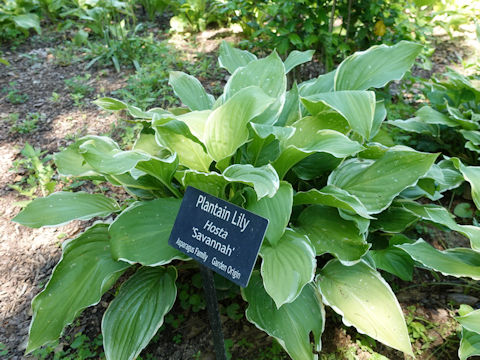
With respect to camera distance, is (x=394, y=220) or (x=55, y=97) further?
(x=55, y=97)

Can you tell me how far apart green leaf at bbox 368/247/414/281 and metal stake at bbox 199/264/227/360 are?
73 cm

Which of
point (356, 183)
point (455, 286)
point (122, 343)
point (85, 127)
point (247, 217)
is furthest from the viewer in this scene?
point (85, 127)

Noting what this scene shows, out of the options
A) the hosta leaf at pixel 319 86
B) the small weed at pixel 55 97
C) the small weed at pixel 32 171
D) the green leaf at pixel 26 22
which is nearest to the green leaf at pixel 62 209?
the small weed at pixel 32 171

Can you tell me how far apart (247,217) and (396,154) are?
895mm

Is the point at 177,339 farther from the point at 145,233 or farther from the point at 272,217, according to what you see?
the point at 272,217

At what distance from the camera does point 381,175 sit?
1.73 m

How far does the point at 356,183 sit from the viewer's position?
1.76 m

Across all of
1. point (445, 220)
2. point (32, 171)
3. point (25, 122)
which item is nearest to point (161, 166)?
point (445, 220)

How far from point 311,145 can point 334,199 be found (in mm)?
256

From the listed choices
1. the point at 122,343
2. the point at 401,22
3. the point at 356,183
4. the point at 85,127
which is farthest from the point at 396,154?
the point at 85,127

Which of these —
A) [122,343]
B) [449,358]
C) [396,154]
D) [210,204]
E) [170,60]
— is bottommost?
[449,358]

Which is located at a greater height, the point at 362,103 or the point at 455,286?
the point at 362,103

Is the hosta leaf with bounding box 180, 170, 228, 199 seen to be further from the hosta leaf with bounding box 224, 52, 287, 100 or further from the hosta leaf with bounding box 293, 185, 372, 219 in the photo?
the hosta leaf with bounding box 224, 52, 287, 100

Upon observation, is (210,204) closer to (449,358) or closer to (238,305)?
(238,305)
